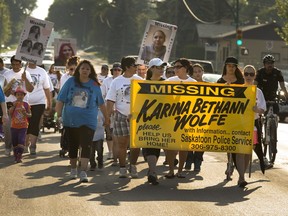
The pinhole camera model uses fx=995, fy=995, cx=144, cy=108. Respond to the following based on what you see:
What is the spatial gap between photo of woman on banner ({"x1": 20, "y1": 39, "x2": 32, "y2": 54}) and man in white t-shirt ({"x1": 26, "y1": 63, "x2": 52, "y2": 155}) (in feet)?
2.13

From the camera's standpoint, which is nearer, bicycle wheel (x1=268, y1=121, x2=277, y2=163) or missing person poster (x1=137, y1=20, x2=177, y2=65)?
bicycle wheel (x1=268, y1=121, x2=277, y2=163)

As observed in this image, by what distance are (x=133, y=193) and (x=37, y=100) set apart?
18.8 ft

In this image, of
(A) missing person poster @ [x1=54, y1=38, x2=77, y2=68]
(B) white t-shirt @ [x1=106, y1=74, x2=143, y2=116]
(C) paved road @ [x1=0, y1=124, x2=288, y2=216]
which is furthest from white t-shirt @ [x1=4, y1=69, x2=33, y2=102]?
(A) missing person poster @ [x1=54, y1=38, x2=77, y2=68]

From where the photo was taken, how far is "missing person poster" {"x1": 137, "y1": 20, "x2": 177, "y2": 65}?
2211 centimetres

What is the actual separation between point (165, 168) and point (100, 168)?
41.9 inches

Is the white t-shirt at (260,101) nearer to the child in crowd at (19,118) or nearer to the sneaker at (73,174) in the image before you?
the sneaker at (73,174)

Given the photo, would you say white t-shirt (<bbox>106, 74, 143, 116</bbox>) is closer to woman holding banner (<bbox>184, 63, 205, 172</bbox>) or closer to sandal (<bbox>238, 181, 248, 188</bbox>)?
woman holding banner (<bbox>184, 63, 205, 172</bbox>)

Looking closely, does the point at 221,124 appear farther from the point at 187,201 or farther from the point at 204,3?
the point at 204,3

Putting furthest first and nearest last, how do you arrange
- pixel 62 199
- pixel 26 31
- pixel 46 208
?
pixel 26 31 → pixel 62 199 → pixel 46 208

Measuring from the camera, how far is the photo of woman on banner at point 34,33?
19.1 meters

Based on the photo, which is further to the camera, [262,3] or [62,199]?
[262,3]

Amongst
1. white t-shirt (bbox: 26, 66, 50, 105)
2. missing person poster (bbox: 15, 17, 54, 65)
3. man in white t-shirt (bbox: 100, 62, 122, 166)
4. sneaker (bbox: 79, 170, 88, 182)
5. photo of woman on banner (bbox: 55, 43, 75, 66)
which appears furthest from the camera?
photo of woman on banner (bbox: 55, 43, 75, 66)

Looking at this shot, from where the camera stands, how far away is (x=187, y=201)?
11500mm

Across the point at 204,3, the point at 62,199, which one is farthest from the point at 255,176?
the point at 204,3
